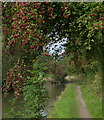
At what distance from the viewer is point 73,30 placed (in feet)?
17.5

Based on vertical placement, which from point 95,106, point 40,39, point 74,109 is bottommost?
point 74,109

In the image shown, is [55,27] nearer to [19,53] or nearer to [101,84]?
[19,53]

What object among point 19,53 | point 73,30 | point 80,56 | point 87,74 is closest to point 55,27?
point 73,30

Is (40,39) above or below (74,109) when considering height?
above

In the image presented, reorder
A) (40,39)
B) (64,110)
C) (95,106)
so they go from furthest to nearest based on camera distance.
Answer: (95,106), (64,110), (40,39)

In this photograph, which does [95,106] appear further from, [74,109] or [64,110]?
[64,110]

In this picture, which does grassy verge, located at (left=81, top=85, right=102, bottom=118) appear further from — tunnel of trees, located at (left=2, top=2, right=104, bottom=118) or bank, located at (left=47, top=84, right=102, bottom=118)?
tunnel of trees, located at (left=2, top=2, right=104, bottom=118)

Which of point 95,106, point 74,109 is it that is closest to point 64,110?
point 74,109

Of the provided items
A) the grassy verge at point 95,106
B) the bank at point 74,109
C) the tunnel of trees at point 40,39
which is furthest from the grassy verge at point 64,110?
the tunnel of trees at point 40,39

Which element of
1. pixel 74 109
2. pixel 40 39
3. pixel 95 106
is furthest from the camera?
pixel 74 109

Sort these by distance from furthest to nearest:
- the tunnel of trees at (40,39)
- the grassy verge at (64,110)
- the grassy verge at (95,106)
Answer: the grassy verge at (64,110)
the grassy verge at (95,106)
the tunnel of trees at (40,39)

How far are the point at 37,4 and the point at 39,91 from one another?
1943mm

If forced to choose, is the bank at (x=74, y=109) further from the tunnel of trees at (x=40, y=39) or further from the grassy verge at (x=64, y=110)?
the tunnel of trees at (x=40, y=39)

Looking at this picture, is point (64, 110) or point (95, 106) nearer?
point (64, 110)
